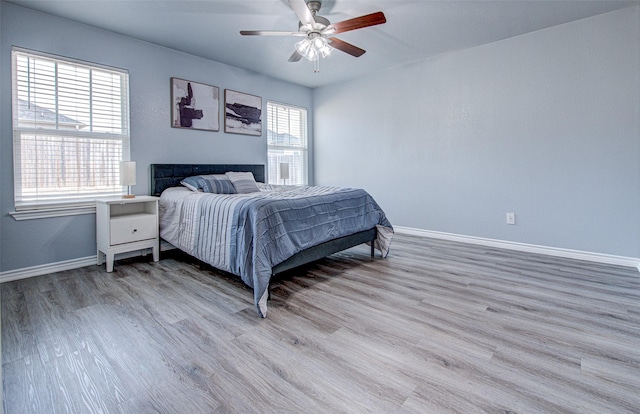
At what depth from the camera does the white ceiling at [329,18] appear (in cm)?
289

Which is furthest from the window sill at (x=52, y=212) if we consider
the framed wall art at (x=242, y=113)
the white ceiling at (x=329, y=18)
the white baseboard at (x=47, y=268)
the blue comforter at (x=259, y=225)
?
the framed wall art at (x=242, y=113)

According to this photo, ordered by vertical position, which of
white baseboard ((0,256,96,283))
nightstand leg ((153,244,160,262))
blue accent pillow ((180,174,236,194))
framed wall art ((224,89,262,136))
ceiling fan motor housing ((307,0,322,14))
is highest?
ceiling fan motor housing ((307,0,322,14))

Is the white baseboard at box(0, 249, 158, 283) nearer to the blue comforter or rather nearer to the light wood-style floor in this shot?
the light wood-style floor

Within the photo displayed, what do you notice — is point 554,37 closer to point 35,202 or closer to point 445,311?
point 445,311

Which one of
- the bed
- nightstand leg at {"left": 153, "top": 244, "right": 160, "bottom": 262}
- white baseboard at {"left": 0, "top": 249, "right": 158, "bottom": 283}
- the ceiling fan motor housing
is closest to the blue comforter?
the bed

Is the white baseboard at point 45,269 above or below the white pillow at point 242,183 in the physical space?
below

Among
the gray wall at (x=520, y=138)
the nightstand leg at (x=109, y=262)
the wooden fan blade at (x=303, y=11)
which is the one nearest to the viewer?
the wooden fan blade at (x=303, y=11)

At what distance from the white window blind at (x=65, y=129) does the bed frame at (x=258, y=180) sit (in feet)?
1.25

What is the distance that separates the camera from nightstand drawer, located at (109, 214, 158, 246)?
309cm

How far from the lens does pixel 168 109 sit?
387cm

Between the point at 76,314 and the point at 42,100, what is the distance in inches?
82.7

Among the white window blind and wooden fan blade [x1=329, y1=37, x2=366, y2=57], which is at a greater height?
wooden fan blade [x1=329, y1=37, x2=366, y2=57]

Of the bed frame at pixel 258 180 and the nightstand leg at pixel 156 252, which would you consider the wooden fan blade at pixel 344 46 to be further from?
the nightstand leg at pixel 156 252

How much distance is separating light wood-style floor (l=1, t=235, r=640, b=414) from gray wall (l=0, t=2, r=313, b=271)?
365 mm
